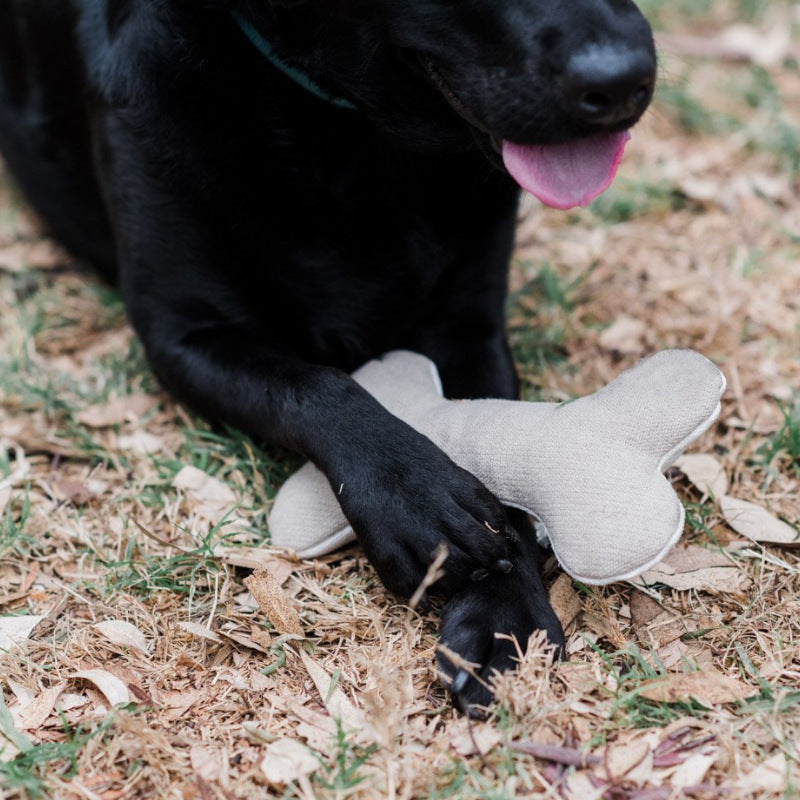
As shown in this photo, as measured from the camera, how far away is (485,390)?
200 cm

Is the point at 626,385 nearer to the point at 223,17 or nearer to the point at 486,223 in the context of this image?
the point at 486,223

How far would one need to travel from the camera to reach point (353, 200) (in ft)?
6.42

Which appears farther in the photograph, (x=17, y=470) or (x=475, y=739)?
(x=17, y=470)

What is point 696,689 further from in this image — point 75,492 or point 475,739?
point 75,492

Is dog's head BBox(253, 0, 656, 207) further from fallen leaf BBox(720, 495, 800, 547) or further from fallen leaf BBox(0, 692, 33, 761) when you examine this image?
fallen leaf BBox(0, 692, 33, 761)

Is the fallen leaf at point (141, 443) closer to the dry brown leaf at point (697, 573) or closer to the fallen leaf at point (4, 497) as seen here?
the fallen leaf at point (4, 497)

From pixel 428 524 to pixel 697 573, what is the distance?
476mm

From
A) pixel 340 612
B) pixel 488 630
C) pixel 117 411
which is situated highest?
pixel 488 630

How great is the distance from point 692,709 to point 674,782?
14 centimetres

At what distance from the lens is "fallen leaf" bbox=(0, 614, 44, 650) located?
161 cm

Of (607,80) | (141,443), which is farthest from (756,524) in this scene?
(141,443)

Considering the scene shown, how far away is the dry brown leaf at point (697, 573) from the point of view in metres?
1.67

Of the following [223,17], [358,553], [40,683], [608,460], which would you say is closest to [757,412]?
[608,460]

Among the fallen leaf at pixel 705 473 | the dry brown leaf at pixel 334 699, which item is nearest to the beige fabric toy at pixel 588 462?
the dry brown leaf at pixel 334 699
